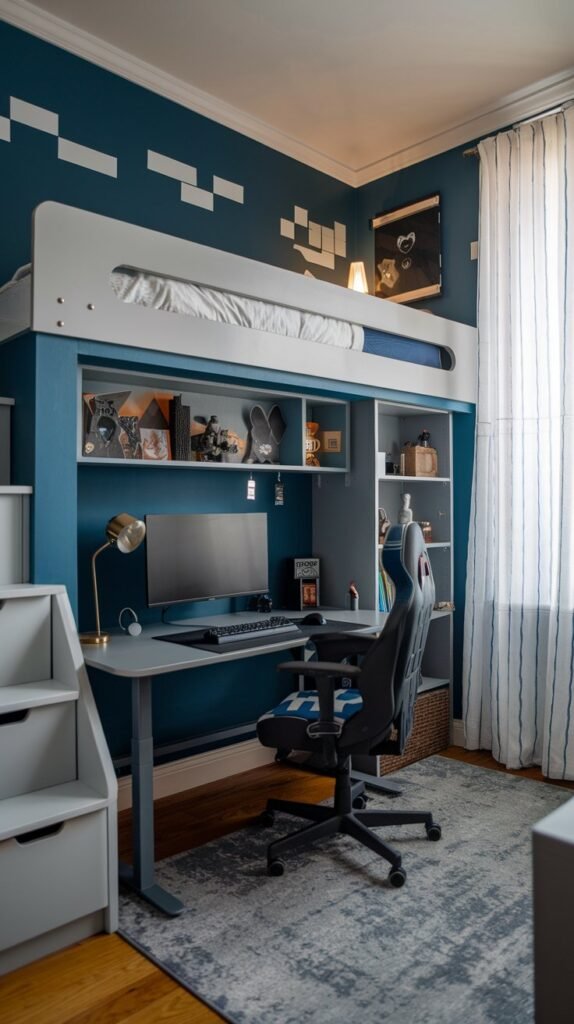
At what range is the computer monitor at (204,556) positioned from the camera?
2818mm

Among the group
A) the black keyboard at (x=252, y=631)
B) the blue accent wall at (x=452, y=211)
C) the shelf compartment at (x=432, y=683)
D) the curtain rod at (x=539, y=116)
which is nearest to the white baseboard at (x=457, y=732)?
the shelf compartment at (x=432, y=683)

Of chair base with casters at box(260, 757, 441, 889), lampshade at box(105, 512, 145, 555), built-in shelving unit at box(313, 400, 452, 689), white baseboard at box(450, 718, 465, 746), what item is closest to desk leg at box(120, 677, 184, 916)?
chair base with casters at box(260, 757, 441, 889)

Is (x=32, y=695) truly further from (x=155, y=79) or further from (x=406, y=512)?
(x=155, y=79)

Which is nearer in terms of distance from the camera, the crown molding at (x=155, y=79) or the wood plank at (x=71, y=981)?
the wood plank at (x=71, y=981)

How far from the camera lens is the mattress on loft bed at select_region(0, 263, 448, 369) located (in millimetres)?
2373

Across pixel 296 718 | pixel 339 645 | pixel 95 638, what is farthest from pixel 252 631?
pixel 95 638

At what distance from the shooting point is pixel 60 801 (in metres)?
2.02

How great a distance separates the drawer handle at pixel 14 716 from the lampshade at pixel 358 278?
2631 mm

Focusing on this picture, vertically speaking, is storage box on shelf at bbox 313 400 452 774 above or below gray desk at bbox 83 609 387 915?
above

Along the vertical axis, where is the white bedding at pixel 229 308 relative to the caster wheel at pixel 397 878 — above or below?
above

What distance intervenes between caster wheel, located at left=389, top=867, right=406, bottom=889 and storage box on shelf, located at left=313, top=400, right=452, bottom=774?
3.00 ft

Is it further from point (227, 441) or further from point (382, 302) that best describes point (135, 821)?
point (382, 302)

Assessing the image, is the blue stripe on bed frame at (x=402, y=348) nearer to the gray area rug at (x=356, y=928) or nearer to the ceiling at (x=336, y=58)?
the ceiling at (x=336, y=58)

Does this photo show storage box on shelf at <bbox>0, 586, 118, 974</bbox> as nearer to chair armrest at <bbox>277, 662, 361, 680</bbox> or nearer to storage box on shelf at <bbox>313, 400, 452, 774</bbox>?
chair armrest at <bbox>277, 662, 361, 680</bbox>
